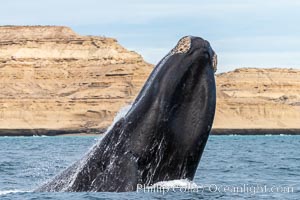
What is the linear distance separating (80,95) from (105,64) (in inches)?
360

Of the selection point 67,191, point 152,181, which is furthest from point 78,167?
point 152,181

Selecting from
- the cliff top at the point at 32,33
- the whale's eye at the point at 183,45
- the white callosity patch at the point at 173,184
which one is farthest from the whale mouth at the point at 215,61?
the cliff top at the point at 32,33

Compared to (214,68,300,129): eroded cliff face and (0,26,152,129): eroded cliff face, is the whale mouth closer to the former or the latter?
(0,26,152,129): eroded cliff face

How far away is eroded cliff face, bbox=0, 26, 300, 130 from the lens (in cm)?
11100

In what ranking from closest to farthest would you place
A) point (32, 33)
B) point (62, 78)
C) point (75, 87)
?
point (75, 87)
point (62, 78)
point (32, 33)

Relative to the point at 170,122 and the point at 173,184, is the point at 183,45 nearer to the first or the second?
the point at 170,122

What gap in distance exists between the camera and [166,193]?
8.16m

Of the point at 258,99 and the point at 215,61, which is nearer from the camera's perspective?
the point at 215,61

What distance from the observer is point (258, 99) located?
126 meters

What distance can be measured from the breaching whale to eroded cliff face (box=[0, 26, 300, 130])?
100322 millimetres

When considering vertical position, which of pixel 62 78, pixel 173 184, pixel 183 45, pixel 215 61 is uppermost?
pixel 62 78

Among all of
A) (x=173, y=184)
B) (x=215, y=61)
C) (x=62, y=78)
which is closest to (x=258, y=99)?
(x=62, y=78)

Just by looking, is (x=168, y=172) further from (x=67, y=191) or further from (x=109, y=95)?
(x=109, y=95)

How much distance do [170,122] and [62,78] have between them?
11434 centimetres
